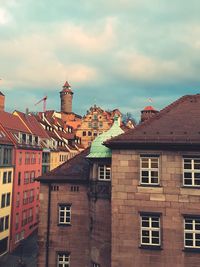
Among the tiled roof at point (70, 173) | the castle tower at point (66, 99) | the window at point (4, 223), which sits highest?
the castle tower at point (66, 99)

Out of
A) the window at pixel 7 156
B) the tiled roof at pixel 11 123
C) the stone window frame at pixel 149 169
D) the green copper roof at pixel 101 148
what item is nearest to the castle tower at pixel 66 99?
the tiled roof at pixel 11 123

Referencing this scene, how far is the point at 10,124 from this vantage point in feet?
173

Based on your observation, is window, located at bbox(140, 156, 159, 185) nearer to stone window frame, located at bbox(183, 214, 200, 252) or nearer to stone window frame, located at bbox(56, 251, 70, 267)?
stone window frame, located at bbox(183, 214, 200, 252)

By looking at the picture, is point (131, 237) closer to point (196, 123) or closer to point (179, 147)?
point (179, 147)

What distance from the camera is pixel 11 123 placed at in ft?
175

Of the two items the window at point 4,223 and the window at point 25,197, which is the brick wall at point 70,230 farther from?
the window at point 25,197

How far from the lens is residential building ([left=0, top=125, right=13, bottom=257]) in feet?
144

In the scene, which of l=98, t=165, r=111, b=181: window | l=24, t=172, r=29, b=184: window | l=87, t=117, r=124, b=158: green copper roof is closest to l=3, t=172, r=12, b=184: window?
l=24, t=172, r=29, b=184: window

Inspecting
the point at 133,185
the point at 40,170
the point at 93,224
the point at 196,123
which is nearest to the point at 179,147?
the point at 196,123

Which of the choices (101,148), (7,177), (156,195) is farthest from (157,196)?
(7,177)

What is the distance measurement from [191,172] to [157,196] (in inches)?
97.4

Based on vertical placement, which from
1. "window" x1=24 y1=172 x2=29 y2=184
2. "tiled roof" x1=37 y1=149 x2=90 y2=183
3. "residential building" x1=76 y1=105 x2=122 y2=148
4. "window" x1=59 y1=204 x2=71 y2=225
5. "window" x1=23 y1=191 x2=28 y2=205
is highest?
"residential building" x1=76 y1=105 x2=122 y2=148

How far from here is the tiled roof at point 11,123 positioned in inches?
2002

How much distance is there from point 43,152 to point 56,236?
36.1m
